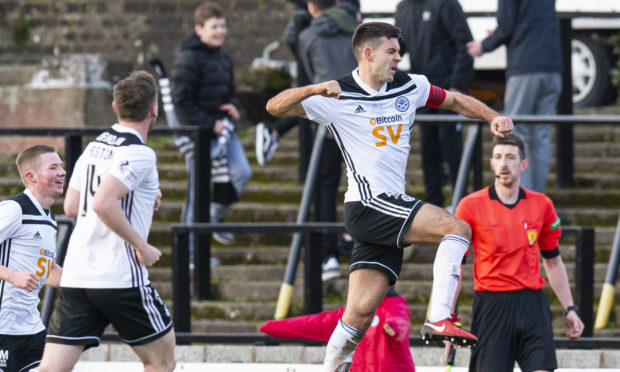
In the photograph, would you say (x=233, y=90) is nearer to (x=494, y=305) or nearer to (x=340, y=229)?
(x=340, y=229)

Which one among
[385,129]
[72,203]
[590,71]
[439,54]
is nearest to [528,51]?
[439,54]

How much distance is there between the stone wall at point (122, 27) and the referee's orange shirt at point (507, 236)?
1090 centimetres

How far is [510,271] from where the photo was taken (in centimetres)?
702

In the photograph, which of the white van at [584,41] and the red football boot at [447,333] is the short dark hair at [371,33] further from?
the white van at [584,41]

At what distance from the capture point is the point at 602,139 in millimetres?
12047

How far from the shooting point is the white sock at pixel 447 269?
630 cm

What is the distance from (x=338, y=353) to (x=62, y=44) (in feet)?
40.9

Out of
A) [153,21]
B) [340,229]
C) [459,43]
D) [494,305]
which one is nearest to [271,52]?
[153,21]

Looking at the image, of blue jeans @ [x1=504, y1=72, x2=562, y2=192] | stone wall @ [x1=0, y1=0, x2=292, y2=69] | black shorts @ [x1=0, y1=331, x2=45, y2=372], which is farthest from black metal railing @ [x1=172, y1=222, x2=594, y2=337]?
stone wall @ [x1=0, y1=0, x2=292, y2=69]

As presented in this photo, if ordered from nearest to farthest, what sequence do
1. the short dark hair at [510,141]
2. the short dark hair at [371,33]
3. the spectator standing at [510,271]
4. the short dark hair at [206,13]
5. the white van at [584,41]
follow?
the short dark hair at [371,33]
the spectator standing at [510,271]
the short dark hair at [510,141]
the short dark hair at [206,13]
the white van at [584,41]

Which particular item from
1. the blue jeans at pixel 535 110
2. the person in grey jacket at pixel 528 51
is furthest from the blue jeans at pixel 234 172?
the blue jeans at pixel 535 110

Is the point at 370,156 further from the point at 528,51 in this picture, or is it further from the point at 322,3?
the point at 322,3

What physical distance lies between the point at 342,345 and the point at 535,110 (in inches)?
145

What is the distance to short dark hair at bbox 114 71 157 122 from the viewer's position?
20.5 feet
